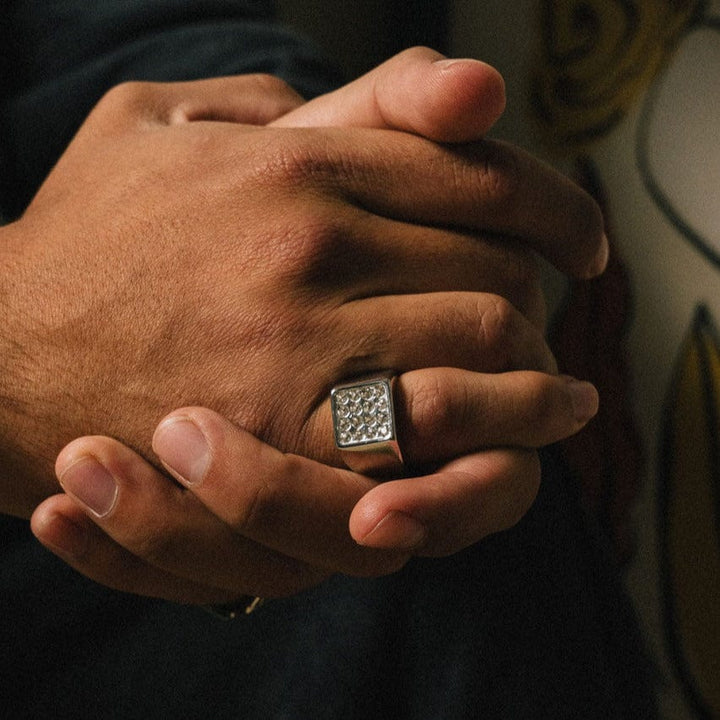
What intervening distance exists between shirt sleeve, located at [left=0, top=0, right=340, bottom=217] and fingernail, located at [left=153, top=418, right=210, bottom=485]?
605mm

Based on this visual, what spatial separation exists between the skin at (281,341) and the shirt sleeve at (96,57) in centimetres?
42

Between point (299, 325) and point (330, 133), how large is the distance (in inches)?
6.8

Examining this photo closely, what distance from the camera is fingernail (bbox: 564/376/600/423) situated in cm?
59

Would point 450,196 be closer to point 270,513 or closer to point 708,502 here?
point 270,513

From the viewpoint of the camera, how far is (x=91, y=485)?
50cm

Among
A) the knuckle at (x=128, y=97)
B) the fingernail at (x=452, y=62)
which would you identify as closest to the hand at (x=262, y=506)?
the fingernail at (x=452, y=62)

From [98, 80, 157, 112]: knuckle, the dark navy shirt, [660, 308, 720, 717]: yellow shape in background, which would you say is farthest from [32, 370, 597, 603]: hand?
[660, 308, 720, 717]: yellow shape in background

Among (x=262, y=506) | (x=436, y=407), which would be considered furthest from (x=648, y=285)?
(x=262, y=506)

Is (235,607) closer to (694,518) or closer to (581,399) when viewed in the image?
(581,399)

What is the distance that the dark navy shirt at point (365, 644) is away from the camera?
0.64m

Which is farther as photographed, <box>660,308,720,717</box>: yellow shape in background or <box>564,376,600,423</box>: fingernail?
<box>660,308,720,717</box>: yellow shape in background

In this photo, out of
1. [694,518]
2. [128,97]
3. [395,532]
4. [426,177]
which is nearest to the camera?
[395,532]

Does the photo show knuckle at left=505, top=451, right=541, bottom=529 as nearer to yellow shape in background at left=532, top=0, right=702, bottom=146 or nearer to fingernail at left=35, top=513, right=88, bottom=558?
fingernail at left=35, top=513, right=88, bottom=558

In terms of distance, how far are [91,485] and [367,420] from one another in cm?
20
